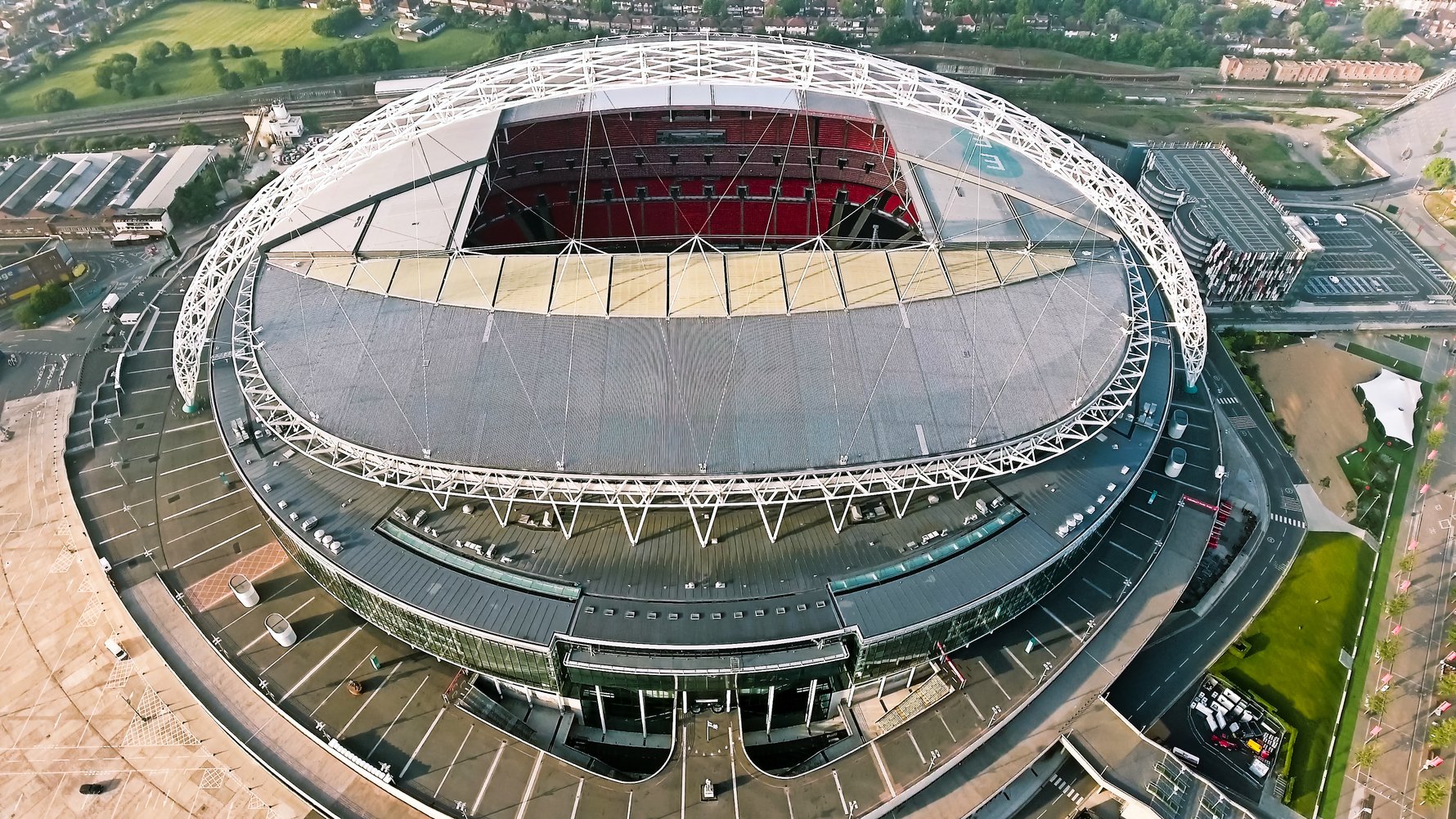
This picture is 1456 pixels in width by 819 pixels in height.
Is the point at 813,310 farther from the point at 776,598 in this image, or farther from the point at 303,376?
the point at 303,376

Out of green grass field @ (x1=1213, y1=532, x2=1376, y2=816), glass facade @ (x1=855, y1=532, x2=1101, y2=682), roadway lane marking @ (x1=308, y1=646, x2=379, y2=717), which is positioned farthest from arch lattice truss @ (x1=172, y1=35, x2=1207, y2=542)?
green grass field @ (x1=1213, y1=532, x2=1376, y2=816)

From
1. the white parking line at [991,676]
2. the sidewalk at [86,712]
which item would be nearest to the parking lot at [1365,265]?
the white parking line at [991,676]

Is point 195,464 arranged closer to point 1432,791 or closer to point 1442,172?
point 1432,791

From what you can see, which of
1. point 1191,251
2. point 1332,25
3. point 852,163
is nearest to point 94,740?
point 852,163

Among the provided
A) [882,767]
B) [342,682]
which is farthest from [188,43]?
[882,767]

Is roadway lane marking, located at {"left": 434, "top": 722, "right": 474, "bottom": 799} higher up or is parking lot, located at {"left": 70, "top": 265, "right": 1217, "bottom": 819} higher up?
parking lot, located at {"left": 70, "top": 265, "right": 1217, "bottom": 819}

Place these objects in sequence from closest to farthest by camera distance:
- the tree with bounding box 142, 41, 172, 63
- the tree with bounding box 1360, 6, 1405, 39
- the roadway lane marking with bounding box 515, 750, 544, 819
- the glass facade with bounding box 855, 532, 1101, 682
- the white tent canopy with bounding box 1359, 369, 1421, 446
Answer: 1. the roadway lane marking with bounding box 515, 750, 544, 819
2. the glass facade with bounding box 855, 532, 1101, 682
3. the white tent canopy with bounding box 1359, 369, 1421, 446
4. the tree with bounding box 142, 41, 172, 63
5. the tree with bounding box 1360, 6, 1405, 39

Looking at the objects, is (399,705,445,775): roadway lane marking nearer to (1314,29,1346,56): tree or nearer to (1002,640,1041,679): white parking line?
(1002,640,1041,679): white parking line
